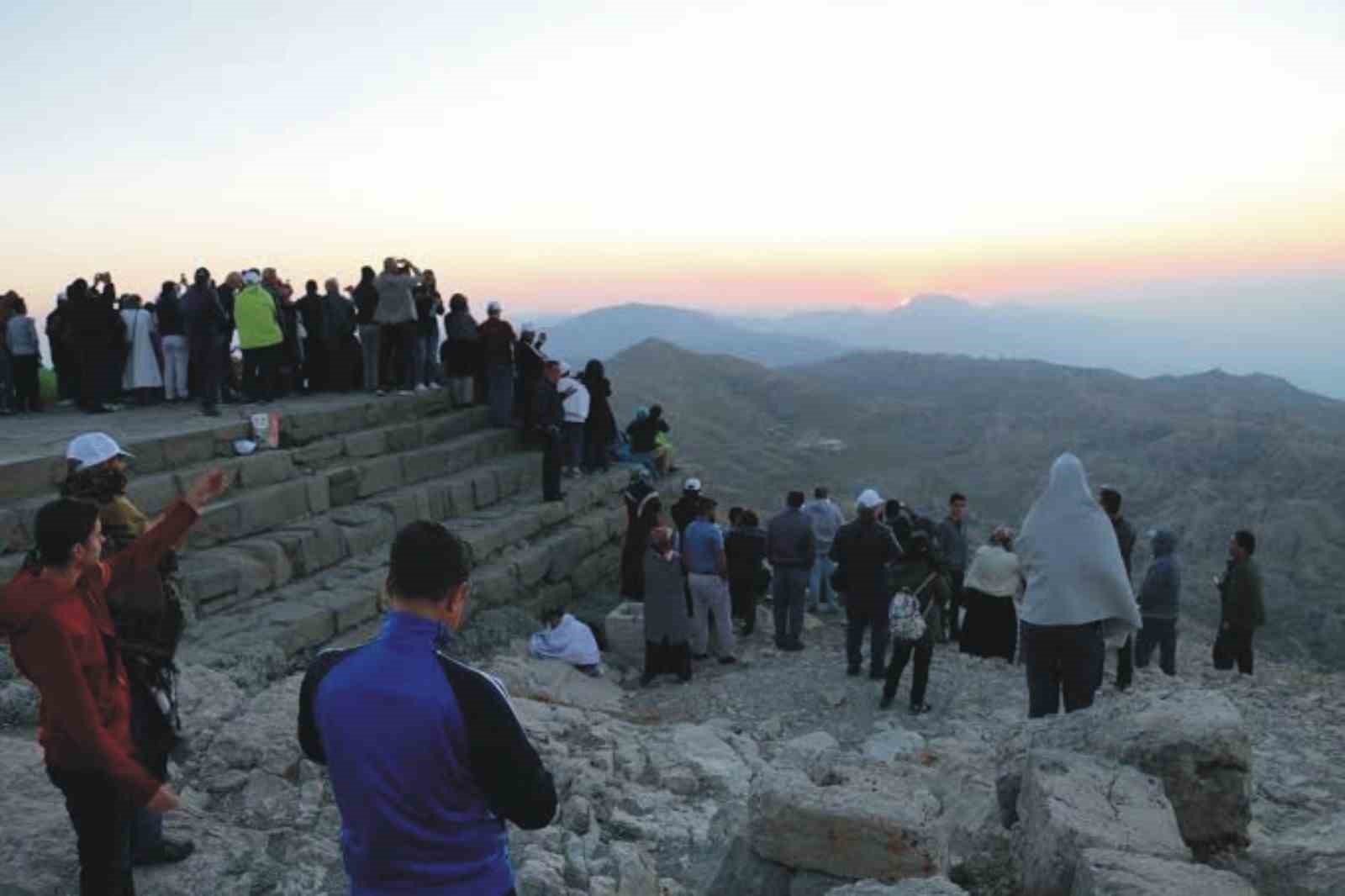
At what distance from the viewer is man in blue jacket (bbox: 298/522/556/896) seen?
84.9 inches

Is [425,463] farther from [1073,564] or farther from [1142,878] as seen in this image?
[1142,878]

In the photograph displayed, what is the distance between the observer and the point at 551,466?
41.1ft

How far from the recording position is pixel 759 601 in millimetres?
12492

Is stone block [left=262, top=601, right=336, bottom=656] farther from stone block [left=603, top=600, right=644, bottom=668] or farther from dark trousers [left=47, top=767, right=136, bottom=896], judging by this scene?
dark trousers [left=47, top=767, right=136, bottom=896]

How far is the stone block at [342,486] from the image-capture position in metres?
10.7

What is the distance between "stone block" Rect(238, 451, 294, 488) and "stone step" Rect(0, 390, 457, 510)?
0.29 m

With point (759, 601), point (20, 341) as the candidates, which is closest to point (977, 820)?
point (759, 601)

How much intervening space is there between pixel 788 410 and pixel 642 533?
30.5 m

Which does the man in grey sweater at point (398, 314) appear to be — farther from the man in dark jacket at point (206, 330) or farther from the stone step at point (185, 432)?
the man in dark jacket at point (206, 330)

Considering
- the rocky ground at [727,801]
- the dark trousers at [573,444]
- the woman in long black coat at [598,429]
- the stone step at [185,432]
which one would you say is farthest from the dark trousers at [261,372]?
the rocky ground at [727,801]

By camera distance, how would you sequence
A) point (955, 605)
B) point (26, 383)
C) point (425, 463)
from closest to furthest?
point (955, 605) < point (26, 383) < point (425, 463)

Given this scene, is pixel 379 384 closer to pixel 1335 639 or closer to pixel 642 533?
pixel 642 533

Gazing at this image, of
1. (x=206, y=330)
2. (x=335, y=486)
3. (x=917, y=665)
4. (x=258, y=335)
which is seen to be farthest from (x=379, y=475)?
(x=917, y=665)

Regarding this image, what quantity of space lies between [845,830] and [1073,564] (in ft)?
7.30
